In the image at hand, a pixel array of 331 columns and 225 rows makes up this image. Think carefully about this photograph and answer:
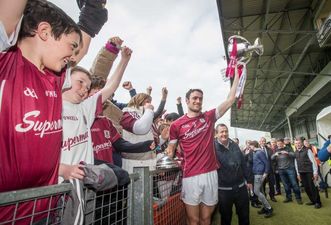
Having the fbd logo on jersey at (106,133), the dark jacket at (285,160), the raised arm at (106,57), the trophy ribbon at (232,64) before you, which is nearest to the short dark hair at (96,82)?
the raised arm at (106,57)

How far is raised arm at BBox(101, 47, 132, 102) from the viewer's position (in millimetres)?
2102

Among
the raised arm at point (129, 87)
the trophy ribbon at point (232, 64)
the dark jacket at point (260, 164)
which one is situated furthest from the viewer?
the dark jacket at point (260, 164)

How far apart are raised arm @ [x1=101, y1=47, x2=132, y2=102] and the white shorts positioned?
170 cm

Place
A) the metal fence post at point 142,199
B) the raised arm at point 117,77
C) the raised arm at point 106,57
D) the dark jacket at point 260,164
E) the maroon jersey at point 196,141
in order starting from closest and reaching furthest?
the metal fence post at point 142,199 → the raised arm at point 117,77 → the raised arm at point 106,57 → the maroon jersey at point 196,141 → the dark jacket at point 260,164

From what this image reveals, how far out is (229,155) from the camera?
4539mm

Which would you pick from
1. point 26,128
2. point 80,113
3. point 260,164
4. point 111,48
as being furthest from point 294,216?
point 26,128

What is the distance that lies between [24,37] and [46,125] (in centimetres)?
45

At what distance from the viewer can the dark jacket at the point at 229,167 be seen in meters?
4.27

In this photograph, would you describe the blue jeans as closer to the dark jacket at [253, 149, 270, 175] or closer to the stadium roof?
the dark jacket at [253, 149, 270, 175]

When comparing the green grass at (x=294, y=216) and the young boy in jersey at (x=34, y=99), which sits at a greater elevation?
the young boy in jersey at (x=34, y=99)

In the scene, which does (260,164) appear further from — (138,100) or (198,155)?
(138,100)

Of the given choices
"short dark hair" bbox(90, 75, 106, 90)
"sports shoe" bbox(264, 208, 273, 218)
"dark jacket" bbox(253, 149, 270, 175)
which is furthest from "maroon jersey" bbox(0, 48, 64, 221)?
"dark jacket" bbox(253, 149, 270, 175)

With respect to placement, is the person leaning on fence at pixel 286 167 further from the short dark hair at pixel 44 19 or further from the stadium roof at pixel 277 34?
the short dark hair at pixel 44 19

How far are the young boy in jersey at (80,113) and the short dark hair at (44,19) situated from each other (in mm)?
629
